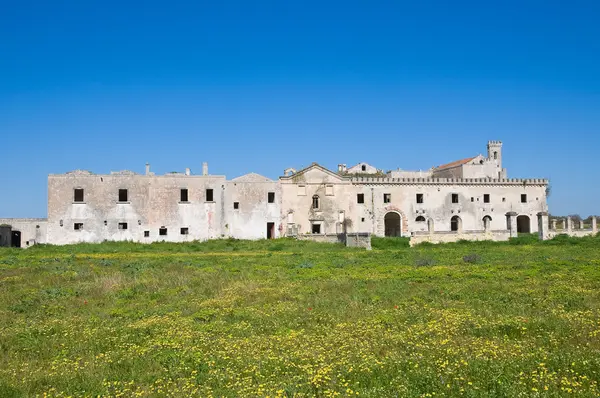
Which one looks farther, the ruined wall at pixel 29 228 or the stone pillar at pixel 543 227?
the ruined wall at pixel 29 228

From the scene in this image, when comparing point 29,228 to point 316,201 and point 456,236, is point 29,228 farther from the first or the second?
point 456,236

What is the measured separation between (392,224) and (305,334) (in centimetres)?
4285

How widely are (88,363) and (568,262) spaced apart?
2006 centimetres

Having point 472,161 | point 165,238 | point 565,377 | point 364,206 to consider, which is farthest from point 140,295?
point 472,161

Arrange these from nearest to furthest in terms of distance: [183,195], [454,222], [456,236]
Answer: [456,236]
[183,195]
[454,222]

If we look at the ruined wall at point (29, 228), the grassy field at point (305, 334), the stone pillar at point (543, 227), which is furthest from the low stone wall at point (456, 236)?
the ruined wall at point (29, 228)

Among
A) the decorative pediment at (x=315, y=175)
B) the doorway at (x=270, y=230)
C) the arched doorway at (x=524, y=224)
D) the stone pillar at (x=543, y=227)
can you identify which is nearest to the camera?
the stone pillar at (x=543, y=227)

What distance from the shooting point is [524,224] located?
51.2 meters

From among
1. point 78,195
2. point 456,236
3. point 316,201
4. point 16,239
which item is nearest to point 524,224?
point 456,236

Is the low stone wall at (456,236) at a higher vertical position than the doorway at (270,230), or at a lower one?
lower

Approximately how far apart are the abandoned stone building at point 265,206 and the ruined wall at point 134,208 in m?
0.08

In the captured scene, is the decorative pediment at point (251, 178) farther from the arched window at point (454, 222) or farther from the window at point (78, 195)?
the arched window at point (454, 222)

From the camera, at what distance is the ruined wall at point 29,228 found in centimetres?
4454

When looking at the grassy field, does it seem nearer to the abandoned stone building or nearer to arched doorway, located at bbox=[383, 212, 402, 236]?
the abandoned stone building
